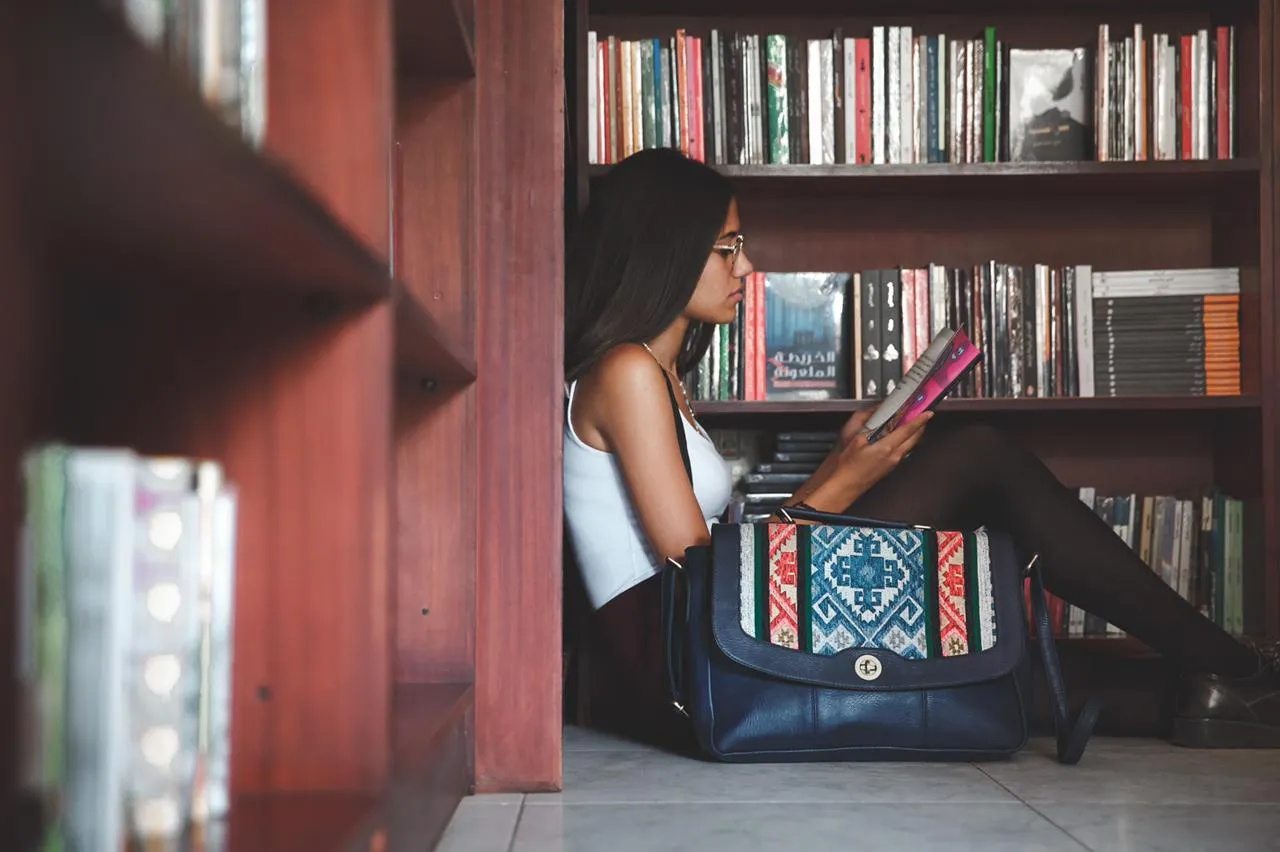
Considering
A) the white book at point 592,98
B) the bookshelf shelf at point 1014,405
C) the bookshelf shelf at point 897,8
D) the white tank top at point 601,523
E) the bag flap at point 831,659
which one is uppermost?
the bookshelf shelf at point 897,8

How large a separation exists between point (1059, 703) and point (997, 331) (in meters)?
0.91

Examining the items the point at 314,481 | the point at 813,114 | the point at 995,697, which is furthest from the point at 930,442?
the point at 314,481

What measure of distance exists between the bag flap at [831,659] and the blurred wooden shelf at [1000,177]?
0.91m

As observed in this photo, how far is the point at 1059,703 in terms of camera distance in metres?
1.63

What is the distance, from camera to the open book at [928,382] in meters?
1.85

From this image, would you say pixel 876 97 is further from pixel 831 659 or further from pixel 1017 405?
pixel 831 659

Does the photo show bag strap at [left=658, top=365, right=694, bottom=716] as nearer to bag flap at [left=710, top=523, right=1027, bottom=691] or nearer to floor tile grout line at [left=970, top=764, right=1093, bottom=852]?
bag flap at [left=710, top=523, right=1027, bottom=691]

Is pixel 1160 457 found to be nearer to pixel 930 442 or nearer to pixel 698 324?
pixel 930 442

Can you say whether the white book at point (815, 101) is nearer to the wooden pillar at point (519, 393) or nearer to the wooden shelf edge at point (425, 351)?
the wooden pillar at point (519, 393)

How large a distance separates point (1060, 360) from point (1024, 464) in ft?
1.79

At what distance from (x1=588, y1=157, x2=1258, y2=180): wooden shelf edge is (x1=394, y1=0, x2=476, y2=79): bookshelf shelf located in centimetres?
86

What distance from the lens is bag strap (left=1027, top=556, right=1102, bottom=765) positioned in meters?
1.59

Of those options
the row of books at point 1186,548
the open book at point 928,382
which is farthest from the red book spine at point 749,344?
the row of books at point 1186,548

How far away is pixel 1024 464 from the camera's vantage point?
1.88 meters
